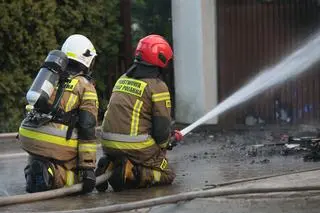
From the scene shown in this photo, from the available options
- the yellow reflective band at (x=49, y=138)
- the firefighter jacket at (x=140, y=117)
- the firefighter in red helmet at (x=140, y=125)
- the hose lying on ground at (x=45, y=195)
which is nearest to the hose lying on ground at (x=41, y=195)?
the hose lying on ground at (x=45, y=195)

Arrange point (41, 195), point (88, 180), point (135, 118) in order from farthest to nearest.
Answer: point (135, 118)
point (88, 180)
point (41, 195)

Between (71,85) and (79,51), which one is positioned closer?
(71,85)

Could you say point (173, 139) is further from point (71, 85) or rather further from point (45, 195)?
point (45, 195)

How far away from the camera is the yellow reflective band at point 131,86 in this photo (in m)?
6.38

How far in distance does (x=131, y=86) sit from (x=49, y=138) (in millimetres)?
929

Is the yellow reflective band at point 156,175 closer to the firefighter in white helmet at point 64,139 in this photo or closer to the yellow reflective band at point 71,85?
the firefighter in white helmet at point 64,139

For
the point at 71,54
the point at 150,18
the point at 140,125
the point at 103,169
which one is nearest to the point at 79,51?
the point at 71,54

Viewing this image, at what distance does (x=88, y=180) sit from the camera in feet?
19.9

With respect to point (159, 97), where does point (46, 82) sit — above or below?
above

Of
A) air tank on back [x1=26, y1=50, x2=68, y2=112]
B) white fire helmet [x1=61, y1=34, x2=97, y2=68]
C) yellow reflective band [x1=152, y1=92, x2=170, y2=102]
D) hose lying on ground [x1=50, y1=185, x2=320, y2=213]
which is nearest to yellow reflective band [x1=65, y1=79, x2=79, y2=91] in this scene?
air tank on back [x1=26, y1=50, x2=68, y2=112]

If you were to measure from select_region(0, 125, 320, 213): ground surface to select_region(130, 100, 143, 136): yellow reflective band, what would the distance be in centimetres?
57

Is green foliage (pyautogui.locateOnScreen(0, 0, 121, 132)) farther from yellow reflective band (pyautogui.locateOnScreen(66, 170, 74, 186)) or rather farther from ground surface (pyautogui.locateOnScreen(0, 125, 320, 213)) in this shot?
yellow reflective band (pyautogui.locateOnScreen(66, 170, 74, 186))

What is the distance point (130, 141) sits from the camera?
636 cm

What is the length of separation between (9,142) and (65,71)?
4987 millimetres
